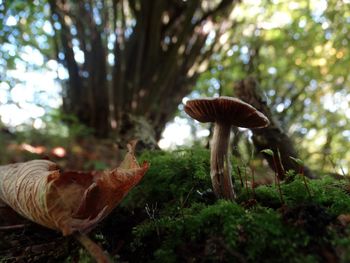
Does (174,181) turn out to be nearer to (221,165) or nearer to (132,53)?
(221,165)

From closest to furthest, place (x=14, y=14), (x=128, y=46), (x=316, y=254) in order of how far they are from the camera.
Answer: (x=316, y=254), (x=14, y=14), (x=128, y=46)

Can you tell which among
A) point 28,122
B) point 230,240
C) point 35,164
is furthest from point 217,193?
point 28,122

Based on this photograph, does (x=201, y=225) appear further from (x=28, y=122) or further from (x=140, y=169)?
(x=28, y=122)

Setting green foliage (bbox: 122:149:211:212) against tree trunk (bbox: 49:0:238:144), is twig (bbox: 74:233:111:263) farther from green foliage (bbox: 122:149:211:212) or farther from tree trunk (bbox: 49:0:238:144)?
tree trunk (bbox: 49:0:238:144)

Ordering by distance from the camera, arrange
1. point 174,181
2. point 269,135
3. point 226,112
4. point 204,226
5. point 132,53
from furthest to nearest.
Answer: point 132,53
point 269,135
point 174,181
point 226,112
point 204,226

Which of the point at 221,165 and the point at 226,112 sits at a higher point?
the point at 226,112

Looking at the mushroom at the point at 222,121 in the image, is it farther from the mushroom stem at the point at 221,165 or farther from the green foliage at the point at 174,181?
the green foliage at the point at 174,181

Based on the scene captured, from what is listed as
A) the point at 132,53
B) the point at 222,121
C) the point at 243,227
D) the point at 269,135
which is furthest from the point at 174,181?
the point at 132,53
